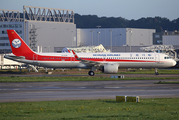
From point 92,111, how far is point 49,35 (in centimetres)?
11791

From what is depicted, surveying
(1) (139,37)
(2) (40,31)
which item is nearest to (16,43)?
(2) (40,31)

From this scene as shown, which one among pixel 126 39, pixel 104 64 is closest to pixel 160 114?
pixel 104 64

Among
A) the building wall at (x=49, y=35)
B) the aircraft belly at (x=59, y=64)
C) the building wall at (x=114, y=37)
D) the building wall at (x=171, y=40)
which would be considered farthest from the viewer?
the building wall at (x=114, y=37)

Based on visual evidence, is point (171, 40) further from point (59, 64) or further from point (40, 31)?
point (59, 64)

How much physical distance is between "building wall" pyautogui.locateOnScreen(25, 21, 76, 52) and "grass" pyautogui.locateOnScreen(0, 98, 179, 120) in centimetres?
10566

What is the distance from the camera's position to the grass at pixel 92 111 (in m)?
15.5

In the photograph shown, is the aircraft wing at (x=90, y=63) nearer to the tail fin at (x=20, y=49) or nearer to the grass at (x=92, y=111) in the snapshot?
the tail fin at (x=20, y=49)

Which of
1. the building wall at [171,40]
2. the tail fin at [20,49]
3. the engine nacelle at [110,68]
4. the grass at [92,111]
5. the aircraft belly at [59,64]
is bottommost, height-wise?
the grass at [92,111]

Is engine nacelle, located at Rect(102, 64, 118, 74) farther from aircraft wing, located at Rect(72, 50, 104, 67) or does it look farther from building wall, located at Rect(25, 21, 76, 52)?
building wall, located at Rect(25, 21, 76, 52)

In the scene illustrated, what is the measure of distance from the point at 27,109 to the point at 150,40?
5791 inches

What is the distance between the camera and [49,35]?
13300 cm

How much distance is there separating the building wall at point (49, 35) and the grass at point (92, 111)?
106m

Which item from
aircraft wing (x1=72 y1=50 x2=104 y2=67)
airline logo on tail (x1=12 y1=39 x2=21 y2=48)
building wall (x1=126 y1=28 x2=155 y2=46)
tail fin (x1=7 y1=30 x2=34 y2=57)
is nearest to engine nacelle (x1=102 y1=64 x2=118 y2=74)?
aircraft wing (x1=72 y1=50 x2=104 y2=67)

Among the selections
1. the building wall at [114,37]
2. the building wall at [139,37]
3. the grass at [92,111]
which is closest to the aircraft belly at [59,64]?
the grass at [92,111]
